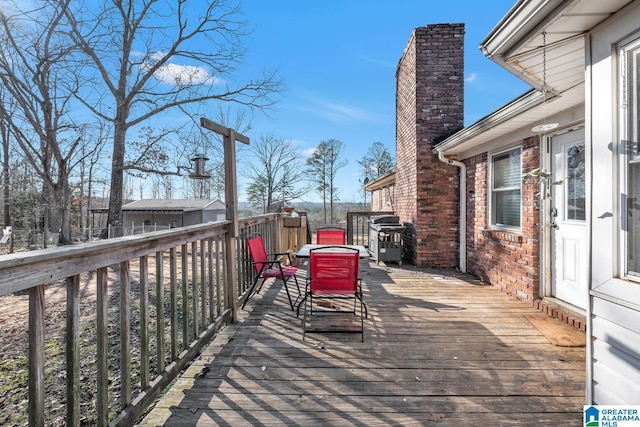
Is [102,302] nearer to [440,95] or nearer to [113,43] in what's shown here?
[440,95]

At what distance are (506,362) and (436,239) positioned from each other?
374 centimetres

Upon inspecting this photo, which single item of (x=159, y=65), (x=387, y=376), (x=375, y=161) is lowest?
(x=387, y=376)

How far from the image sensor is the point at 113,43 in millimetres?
10938

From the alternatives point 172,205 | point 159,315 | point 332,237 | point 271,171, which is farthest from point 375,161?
point 159,315

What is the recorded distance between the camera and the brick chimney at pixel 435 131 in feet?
19.9

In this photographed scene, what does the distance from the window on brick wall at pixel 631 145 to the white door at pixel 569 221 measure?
5.60 feet

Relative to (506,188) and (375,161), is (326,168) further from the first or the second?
(506,188)

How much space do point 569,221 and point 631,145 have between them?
2.16m

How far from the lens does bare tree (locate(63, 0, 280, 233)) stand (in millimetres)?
10938

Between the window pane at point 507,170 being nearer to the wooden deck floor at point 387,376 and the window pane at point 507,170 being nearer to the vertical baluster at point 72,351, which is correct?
the wooden deck floor at point 387,376

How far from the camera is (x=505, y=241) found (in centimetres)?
448

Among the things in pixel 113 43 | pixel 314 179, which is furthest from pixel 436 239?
pixel 314 179

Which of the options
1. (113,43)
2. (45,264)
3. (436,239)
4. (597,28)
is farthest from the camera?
(113,43)

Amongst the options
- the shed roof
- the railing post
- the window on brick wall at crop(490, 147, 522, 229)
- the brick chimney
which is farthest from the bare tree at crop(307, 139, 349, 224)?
the railing post
